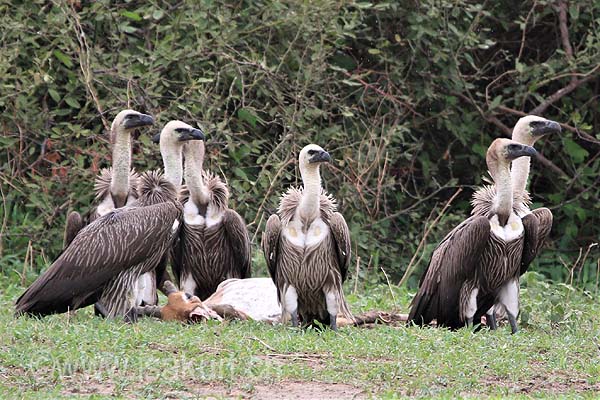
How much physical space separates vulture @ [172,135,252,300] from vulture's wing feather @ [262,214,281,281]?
73 centimetres

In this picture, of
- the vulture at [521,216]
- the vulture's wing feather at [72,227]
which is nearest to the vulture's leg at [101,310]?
the vulture's wing feather at [72,227]

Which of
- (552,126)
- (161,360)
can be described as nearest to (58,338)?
(161,360)

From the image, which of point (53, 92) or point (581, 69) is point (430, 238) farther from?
point (53, 92)

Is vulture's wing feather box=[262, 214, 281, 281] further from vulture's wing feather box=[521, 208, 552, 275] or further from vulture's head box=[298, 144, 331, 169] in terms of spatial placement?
vulture's wing feather box=[521, 208, 552, 275]

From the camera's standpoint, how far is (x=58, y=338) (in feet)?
21.9

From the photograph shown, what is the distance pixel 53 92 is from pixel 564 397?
6.47m

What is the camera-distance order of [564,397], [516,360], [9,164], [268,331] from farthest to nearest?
1. [9,164]
2. [268,331]
3. [516,360]
4. [564,397]

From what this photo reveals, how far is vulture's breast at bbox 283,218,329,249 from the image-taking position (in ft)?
26.1

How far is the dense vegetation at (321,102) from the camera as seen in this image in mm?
11016

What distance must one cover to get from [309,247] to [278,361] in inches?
63.7

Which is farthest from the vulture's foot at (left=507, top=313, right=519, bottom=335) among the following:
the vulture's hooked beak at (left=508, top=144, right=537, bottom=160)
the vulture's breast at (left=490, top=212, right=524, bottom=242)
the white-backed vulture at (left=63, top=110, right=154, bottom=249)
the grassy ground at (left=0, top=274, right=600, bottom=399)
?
the white-backed vulture at (left=63, top=110, right=154, bottom=249)

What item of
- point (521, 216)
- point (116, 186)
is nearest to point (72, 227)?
point (116, 186)

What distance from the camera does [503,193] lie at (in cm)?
816

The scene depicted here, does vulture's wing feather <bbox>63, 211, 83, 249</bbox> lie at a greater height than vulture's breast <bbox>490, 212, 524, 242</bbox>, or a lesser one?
lesser
